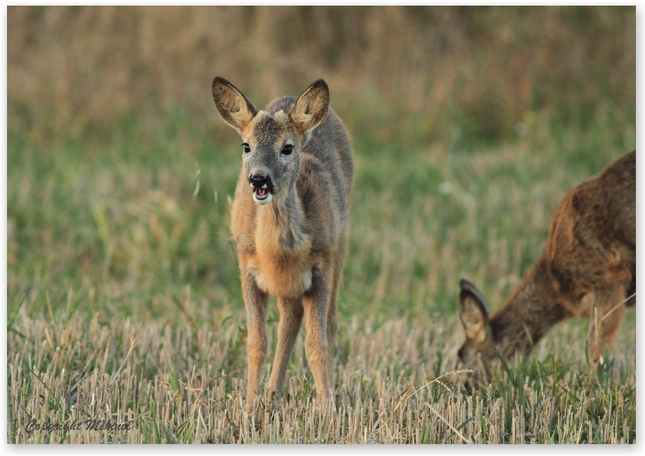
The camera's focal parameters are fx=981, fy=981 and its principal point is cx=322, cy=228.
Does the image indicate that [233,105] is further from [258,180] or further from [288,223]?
[288,223]

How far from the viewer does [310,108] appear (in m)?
5.10

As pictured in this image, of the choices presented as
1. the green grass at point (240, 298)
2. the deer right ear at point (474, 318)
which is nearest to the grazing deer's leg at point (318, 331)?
the green grass at point (240, 298)

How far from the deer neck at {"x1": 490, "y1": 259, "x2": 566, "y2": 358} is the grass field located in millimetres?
192

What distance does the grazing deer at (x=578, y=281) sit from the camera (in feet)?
24.1

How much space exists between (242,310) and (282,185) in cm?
334

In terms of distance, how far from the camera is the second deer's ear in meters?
5.03

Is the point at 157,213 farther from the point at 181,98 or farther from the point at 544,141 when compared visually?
the point at 544,141

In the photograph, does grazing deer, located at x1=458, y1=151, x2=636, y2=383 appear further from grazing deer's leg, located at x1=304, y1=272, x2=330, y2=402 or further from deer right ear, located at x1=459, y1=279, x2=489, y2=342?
grazing deer's leg, located at x1=304, y1=272, x2=330, y2=402

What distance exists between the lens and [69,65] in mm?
13250

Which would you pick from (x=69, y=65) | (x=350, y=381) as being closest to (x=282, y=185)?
(x=350, y=381)

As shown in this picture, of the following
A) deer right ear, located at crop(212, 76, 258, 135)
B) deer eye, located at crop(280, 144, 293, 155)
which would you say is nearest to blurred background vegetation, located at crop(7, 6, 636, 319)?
deer right ear, located at crop(212, 76, 258, 135)

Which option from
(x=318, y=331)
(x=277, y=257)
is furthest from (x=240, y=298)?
(x=277, y=257)

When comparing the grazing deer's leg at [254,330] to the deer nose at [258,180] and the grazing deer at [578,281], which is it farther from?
the grazing deer at [578,281]

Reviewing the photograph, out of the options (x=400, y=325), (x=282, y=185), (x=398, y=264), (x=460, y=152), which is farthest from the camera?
(x=460, y=152)
